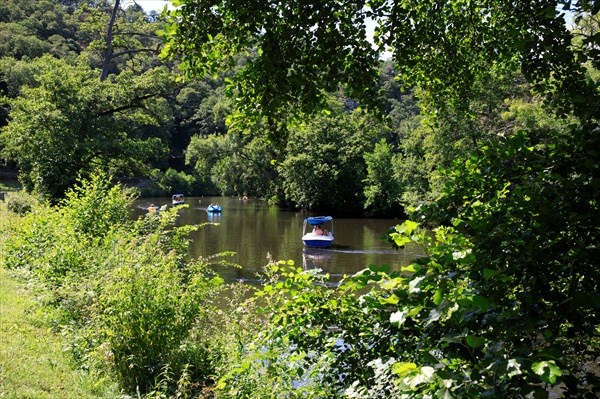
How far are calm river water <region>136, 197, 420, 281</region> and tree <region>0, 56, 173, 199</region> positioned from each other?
625cm

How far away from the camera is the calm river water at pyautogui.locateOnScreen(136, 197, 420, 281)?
72.1 feet

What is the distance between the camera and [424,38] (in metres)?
5.18

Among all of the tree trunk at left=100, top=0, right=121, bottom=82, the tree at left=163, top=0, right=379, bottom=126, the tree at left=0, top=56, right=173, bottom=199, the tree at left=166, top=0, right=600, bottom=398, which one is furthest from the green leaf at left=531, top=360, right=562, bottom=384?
the tree trunk at left=100, top=0, right=121, bottom=82

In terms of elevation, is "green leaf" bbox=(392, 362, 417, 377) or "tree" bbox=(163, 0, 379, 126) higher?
"tree" bbox=(163, 0, 379, 126)

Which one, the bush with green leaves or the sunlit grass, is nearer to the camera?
the sunlit grass

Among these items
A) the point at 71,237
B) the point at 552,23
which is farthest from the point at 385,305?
the point at 71,237

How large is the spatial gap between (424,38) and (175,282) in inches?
182

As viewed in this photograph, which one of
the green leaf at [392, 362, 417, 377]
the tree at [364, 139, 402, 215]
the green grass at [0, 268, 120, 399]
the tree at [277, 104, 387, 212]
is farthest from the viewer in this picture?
the tree at [277, 104, 387, 212]

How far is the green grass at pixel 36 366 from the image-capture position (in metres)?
5.31

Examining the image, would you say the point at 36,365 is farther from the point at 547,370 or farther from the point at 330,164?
the point at 330,164

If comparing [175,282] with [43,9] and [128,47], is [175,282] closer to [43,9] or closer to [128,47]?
[128,47]

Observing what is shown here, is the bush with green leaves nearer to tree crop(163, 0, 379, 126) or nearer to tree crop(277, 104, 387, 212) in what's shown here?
tree crop(163, 0, 379, 126)

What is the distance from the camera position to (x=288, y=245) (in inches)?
1105

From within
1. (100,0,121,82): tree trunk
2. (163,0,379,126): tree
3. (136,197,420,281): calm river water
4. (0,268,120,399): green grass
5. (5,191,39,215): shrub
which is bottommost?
(136,197,420,281): calm river water
